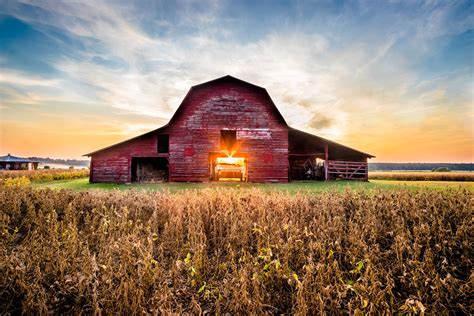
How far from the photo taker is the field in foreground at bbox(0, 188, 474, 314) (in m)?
3.32

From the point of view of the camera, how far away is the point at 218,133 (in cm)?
2016

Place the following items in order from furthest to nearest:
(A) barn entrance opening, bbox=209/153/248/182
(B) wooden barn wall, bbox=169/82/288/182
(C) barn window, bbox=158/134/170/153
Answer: (C) barn window, bbox=158/134/170/153 → (A) barn entrance opening, bbox=209/153/248/182 → (B) wooden barn wall, bbox=169/82/288/182

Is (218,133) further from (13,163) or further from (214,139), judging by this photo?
(13,163)

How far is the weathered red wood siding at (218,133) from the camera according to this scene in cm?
2012

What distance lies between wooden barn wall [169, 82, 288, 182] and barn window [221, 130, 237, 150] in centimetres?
110

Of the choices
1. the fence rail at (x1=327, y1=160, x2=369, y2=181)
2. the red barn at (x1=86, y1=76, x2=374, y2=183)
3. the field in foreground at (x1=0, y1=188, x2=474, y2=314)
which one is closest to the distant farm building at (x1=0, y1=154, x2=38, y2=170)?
the red barn at (x1=86, y1=76, x2=374, y2=183)

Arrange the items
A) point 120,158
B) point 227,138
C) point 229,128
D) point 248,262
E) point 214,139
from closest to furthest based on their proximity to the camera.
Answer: point 248,262 → point 214,139 → point 229,128 → point 120,158 → point 227,138

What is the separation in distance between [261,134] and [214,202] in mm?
14262

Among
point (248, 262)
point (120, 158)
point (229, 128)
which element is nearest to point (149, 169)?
point (120, 158)

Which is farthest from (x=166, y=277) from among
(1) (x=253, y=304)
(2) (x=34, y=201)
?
(2) (x=34, y=201)

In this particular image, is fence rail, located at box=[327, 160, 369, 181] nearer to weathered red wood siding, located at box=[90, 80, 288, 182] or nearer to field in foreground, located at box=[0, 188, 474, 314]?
weathered red wood siding, located at box=[90, 80, 288, 182]

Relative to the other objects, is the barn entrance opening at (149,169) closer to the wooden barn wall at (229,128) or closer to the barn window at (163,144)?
the barn window at (163,144)

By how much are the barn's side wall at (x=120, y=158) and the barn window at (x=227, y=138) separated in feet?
18.4

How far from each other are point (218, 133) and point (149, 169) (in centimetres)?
871
